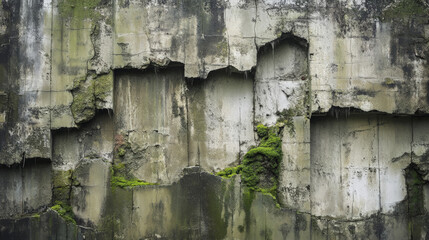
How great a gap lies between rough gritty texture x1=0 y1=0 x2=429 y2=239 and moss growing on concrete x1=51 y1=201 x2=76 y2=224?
0.03m

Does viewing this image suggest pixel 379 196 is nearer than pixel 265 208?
No

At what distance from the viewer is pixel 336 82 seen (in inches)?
311

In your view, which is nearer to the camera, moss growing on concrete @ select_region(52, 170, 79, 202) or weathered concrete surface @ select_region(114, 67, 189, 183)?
moss growing on concrete @ select_region(52, 170, 79, 202)

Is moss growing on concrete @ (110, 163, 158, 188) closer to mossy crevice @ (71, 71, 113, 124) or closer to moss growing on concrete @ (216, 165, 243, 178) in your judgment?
mossy crevice @ (71, 71, 113, 124)

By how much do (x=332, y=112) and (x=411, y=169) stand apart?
5.49 feet

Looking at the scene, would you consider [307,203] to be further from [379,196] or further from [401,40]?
[401,40]

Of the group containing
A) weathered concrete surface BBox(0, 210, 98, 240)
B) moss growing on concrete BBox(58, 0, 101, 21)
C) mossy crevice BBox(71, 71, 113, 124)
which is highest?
moss growing on concrete BBox(58, 0, 101, 21)

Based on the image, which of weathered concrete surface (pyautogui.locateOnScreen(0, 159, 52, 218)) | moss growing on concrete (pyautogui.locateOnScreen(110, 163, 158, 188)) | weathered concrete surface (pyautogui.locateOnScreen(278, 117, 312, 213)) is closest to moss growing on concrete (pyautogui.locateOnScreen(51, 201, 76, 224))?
weathered concrete surface (pyautogui.locateOnScreen(0, 159, 52, 218))

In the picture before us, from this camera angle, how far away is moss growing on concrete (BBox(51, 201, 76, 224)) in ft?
24.6

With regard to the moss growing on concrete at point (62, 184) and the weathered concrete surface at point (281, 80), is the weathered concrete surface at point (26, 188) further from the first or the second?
the weathered concrete surface at point (281, 80)

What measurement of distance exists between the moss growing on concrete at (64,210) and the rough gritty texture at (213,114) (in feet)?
0.11

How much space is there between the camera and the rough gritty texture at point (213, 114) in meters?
7.59

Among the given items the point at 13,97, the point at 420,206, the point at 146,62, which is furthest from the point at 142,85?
the point at 420,206

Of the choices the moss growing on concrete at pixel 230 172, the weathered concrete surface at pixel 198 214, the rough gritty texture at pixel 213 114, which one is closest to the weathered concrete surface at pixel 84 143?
the rough gritty texture at pixel 213 114
